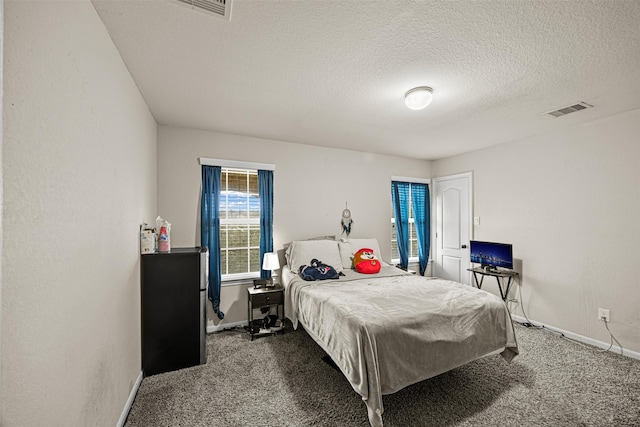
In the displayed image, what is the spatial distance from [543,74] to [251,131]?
2911 millimetres

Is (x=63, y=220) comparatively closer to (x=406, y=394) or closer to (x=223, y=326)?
(x=406, y=394)

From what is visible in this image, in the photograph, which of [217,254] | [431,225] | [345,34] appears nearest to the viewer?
[345,34]

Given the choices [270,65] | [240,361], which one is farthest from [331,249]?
[270,65]

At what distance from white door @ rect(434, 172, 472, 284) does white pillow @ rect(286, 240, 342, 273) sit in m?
2.29

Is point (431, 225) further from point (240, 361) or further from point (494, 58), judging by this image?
point (240, 361)

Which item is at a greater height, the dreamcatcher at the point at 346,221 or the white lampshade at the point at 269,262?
the dreamcatcher at the point at 346,221

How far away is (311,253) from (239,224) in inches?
41.6

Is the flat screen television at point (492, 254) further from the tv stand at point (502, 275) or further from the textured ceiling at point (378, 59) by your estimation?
the textured ceiling at point (378, 59)

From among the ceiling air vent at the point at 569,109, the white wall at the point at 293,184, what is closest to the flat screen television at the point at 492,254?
the white wall at the point at 293,184

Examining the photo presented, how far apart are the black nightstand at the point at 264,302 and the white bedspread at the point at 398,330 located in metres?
0.49

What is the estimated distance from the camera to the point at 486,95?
235 cm

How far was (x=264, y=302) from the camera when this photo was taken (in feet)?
10.2

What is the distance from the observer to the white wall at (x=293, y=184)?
319 centimetres

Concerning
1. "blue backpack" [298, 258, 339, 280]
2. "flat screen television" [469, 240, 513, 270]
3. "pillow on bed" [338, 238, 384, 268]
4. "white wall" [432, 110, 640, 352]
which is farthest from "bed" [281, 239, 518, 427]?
"white wall" [432, 110, 640, 352]
